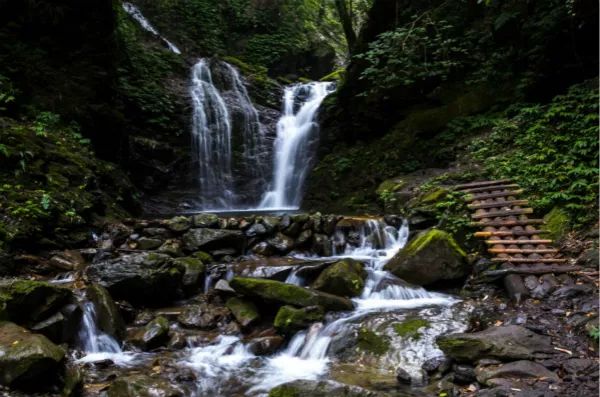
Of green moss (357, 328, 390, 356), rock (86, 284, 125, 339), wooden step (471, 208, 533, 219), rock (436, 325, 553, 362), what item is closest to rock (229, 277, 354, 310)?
green moss (357, 328, 390, 356)

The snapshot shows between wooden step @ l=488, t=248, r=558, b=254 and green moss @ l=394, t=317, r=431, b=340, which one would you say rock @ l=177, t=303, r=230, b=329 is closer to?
green moss @ l=394, t=317, r=431, b=340

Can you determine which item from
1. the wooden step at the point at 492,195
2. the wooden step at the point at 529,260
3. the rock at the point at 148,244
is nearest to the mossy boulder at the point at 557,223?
the wooden step at the point at 529,260

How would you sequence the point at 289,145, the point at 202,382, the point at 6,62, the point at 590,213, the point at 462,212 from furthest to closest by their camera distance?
the point at 289,145, the point at 6,62, the point at 462,212, the point at 590,213, the point at 202,382

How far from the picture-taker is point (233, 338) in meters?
5.81

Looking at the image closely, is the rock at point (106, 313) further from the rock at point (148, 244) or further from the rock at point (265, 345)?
the rock at point (148, 244)

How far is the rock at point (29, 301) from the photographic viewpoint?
194 inches

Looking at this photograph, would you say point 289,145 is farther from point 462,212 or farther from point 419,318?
point 419,318

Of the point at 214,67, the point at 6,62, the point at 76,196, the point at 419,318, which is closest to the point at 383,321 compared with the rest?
the point at 419,318

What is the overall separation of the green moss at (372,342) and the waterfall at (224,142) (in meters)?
9.11

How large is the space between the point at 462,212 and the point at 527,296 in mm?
2345

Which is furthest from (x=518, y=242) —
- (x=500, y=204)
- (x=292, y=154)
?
(x=292, y=154)

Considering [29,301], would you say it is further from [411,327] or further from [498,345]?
[498,345]

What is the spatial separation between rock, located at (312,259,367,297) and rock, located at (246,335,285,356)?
4.08 feet

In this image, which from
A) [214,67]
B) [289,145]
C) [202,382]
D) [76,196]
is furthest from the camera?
[214,67]
